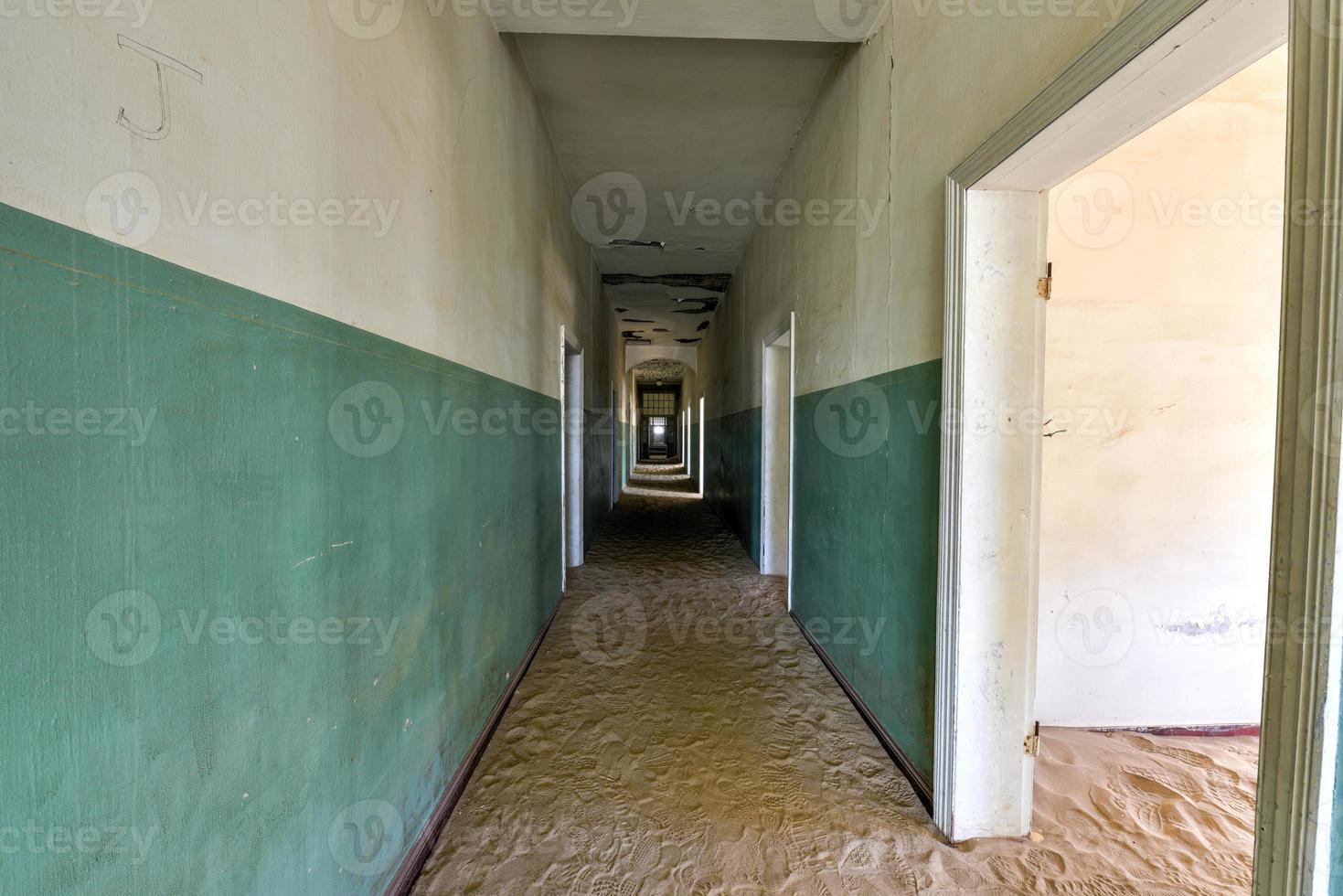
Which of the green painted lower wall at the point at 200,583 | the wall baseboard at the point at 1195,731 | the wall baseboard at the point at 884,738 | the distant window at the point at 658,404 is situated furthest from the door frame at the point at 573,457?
the distant window at the point at 658,404

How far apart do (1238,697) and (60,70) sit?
3901mm

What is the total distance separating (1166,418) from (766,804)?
2.26 metres

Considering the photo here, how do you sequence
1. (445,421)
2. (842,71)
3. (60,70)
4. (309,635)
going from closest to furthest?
(60,70), (309,635), (445,421), (842,71)

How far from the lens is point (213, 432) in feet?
2.89

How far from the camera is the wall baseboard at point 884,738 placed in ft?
6.26

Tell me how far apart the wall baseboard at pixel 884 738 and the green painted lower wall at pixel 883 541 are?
4 cm

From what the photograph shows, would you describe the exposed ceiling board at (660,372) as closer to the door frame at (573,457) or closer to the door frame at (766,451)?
the door frame at (573,457)

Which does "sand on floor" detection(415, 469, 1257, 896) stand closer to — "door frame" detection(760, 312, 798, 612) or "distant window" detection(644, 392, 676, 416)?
"door frame" detection(760, 312, 798, 612)

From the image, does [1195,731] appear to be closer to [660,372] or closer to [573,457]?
[573,457]

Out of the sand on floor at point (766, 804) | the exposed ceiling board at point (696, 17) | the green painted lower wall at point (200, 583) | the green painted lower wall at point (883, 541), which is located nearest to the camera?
the green painted lower wall at point (200, 583)

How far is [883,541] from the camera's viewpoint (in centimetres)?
225

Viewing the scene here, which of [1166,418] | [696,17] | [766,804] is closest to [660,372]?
[696,17]

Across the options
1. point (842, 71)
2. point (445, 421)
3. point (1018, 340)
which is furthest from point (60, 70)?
point (842, 71)

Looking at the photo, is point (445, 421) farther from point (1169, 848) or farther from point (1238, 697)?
point (1238, 697)
